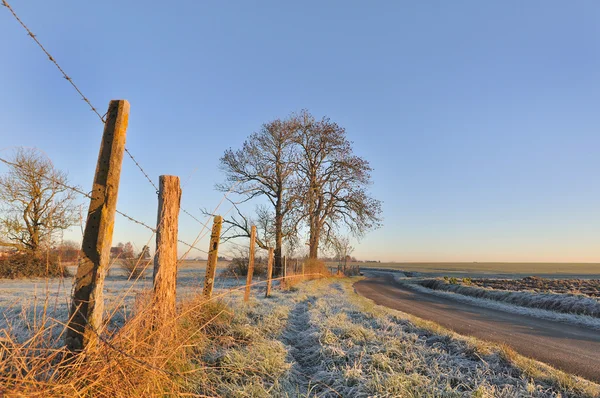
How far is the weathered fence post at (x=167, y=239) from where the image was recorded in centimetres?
439

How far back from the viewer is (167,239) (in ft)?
15.0

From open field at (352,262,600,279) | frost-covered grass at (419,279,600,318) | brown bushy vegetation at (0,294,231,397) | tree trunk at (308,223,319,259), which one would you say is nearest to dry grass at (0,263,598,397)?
brown bushy vegetation at (0,294,231,397)

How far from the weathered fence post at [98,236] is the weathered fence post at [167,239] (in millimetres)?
1441

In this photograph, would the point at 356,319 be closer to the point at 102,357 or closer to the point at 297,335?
the point at 297,335

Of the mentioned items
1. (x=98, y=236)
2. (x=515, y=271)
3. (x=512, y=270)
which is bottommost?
(x=515, y=271)

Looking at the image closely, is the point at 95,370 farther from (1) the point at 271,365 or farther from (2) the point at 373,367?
(2) the point at 373,367

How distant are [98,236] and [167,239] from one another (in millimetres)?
1713

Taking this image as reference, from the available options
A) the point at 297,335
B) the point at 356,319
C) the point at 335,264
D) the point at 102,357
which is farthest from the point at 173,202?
the point at 335,264

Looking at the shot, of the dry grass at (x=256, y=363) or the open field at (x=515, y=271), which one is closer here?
the dry grass at (x=256, y=363)

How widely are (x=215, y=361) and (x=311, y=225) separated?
23.0m

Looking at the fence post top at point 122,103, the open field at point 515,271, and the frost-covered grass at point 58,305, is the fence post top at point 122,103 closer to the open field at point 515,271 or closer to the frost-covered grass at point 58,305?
the frost-covered grass at point 58,305

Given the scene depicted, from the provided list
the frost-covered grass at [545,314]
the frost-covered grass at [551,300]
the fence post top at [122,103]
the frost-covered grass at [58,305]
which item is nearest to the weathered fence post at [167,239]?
the frost-covered grass at [58,305]

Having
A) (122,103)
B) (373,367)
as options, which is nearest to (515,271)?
(373,367)

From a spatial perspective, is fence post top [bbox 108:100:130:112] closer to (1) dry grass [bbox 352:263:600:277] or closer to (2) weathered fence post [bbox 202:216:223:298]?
(2) weathered fence post [bbox 202:216:223:298]
